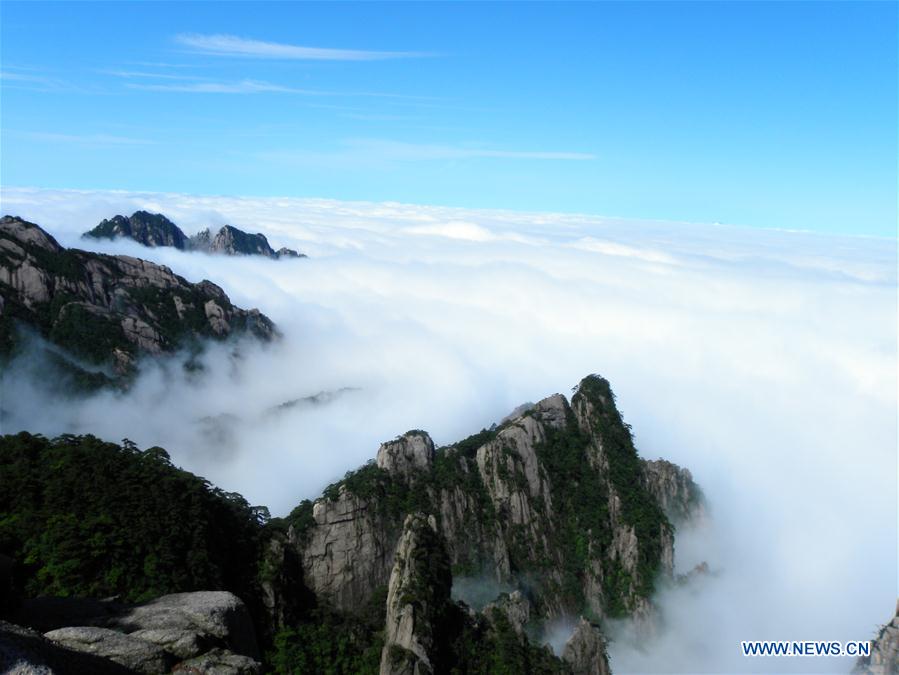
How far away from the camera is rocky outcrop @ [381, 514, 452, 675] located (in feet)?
113

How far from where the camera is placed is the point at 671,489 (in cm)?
7969

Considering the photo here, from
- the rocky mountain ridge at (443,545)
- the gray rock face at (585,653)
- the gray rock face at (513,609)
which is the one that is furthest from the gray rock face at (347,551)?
the gray rock face at (585,653)

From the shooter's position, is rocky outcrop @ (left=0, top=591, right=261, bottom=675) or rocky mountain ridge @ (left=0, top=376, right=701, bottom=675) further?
rocky mountain ridge @ (left=0, top=376, right=701, bottom=675)

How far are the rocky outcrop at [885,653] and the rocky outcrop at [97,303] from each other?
103752 mm

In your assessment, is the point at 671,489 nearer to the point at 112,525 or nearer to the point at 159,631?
the point at 112,525

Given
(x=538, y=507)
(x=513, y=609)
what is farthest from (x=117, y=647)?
(x=538, y=507)

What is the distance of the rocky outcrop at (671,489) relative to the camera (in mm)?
78375

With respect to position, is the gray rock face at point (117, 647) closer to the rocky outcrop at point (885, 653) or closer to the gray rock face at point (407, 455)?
the gray rock face at point (407, 455)

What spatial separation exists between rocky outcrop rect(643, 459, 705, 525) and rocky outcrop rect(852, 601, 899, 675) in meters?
28.7

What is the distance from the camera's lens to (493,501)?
6631cm

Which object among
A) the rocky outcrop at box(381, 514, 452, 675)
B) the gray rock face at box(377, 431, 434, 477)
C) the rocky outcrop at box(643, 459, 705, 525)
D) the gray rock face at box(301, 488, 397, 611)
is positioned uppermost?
the rocky outcrop at box(381, 514, 452, 675)

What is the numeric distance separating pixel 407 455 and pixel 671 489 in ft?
118

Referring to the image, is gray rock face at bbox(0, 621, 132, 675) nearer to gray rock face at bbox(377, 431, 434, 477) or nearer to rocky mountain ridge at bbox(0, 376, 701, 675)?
rocky mountain ridge at bbox(0, 376, 701, 675)

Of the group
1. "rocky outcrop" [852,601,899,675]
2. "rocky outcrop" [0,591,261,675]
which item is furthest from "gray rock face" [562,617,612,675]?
"rocky outcrop" [0,591,261,675]
